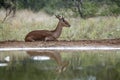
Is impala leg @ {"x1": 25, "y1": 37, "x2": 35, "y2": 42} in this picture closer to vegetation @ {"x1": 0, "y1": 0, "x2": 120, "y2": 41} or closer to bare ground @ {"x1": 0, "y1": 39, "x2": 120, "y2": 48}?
bare ground @ {"x1": 0, "y1": 39, "x2": 120, "y2": 48}

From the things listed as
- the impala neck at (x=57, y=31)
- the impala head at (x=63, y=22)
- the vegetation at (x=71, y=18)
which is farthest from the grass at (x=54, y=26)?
the impala neck at (x=57, y=31)

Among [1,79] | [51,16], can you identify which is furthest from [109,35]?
[1,79]

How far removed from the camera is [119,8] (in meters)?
12.7

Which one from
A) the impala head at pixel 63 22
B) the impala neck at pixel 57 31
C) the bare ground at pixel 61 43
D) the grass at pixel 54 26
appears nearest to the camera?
the bare ground at pixel 61 43

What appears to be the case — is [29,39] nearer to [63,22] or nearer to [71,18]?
[63,22]

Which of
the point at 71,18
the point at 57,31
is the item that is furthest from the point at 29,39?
the point at 71,18

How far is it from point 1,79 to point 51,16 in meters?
7.53

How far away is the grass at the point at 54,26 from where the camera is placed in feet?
41.1

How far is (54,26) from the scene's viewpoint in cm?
1248

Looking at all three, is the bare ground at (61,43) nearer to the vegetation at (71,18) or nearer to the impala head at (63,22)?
the vegetation at (71,18)

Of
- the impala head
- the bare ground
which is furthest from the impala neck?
the bare ground

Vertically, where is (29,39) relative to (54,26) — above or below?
below

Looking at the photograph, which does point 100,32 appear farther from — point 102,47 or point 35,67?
point 35,67

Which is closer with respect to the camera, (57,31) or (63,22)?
(57,31)
